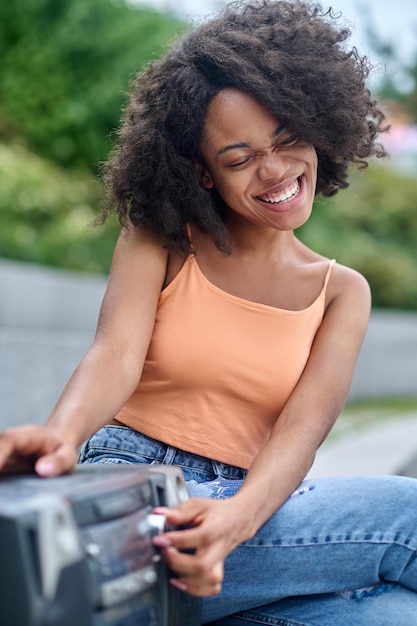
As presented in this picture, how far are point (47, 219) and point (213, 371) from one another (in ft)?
16.8

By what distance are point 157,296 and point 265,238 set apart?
35cm

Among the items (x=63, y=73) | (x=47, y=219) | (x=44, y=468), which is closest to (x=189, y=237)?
(x=44, y=468)

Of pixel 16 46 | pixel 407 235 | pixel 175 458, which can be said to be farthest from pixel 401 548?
pixel 407 235

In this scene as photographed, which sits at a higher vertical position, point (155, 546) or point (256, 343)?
point (256, 343)

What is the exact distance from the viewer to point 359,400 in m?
11.0

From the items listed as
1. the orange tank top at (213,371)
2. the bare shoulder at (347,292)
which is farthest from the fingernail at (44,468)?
the bare shoulder at (347,292)

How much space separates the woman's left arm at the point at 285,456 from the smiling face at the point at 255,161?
0.26 m

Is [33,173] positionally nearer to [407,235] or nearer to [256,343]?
[256,343]

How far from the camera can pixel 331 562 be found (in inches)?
77.2

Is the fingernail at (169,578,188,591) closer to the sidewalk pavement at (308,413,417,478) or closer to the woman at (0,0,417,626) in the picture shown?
the woman at (0,0,417,626)

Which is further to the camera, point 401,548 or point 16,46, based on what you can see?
point 16,46

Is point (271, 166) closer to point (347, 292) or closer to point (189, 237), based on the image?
point (189, 237)

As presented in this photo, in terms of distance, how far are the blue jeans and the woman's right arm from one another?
28 cm

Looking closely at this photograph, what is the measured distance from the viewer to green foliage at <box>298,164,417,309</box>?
11945 millimetres
